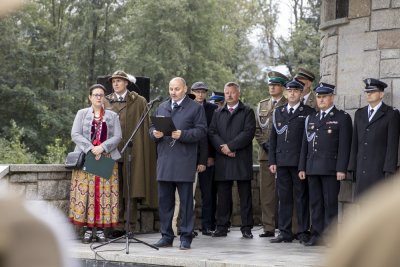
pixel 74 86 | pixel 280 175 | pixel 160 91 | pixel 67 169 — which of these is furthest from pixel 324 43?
pixel 74 86

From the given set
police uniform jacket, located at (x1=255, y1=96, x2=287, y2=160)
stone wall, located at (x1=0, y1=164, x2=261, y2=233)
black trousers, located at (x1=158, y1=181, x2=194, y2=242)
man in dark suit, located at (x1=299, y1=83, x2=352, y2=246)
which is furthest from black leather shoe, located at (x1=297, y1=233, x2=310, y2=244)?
stone wall, located at (x1=0, y1=164, x2=261, y2=233)

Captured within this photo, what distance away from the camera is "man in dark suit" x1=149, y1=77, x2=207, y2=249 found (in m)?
10.4

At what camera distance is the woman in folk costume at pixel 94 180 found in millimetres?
11109

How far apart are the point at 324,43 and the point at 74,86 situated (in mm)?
27582

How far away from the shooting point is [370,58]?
36.0 ft

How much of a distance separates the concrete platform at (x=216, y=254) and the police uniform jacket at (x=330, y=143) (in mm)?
917

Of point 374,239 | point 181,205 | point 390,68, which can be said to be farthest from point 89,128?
point 374,239

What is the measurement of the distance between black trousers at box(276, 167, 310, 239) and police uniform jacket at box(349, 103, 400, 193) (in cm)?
112

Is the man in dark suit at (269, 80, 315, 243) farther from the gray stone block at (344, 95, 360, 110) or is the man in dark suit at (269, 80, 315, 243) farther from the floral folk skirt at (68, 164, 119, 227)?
the floral folk skirt at (68, 164, 119, 227)

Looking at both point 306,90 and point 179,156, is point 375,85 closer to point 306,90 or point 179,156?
point 306,90

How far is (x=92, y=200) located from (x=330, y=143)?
2763 millimetres

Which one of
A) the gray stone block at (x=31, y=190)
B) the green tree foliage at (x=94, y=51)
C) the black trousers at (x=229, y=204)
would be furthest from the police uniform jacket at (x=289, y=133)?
the green tree foliage at (x=94, y=51)

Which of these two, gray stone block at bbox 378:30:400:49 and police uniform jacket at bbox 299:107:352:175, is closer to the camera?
police uniform jacket at bbox 299:107:352:175

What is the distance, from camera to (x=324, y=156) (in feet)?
35.2
